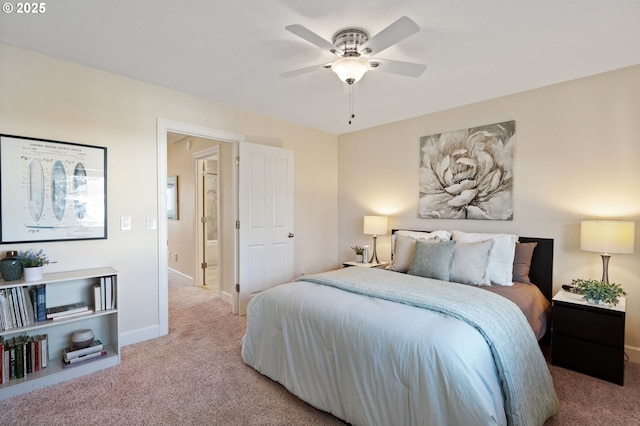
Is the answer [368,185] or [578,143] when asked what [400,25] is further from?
[368,185]

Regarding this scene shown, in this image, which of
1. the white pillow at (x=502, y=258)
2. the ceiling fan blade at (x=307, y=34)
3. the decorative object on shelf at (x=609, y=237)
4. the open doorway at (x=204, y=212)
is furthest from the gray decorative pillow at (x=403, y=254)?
the open doorway at (x=204, y=212)

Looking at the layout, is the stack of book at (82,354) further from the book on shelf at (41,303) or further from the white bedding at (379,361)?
the white bedding at (379,361)

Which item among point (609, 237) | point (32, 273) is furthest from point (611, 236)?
Result: point (32, 273)

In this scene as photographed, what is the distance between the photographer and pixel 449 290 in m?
2.22

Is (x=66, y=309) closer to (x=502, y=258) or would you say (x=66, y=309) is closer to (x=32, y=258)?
(x=32, y=258)

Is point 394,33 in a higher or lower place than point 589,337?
higher

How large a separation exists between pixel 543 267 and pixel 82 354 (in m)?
4.04

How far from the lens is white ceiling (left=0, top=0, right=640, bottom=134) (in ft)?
6.04

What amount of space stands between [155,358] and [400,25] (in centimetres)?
304

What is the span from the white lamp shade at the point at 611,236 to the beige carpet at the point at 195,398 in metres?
0.97

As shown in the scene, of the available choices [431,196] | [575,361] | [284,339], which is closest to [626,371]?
[575,361]

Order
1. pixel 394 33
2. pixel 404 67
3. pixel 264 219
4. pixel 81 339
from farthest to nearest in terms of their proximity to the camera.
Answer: pixel 264 219, pixel 81 339, pixel 404 67, pixel 394 33

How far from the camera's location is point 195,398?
2.08 meters

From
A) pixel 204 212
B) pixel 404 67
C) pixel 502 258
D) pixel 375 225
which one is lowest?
pixel 502 258
